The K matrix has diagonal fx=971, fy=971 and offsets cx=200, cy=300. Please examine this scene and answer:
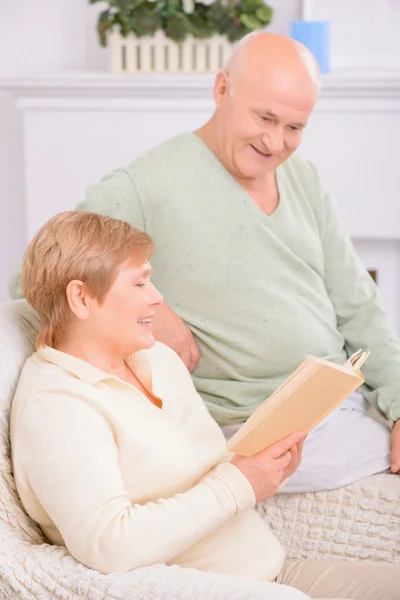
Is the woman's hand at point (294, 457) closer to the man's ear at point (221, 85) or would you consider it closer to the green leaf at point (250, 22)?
the man's ear at point (221, 85)

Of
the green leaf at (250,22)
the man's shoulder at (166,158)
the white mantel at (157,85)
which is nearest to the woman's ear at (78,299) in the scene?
the man's shoulder at (166,158)

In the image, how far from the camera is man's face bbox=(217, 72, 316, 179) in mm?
1926

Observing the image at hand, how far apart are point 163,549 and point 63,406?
0.80ft

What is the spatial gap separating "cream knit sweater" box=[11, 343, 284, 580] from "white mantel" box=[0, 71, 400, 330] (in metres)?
1.63

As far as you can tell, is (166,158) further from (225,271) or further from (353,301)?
(353,301)

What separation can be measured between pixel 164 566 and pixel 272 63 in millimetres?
1037

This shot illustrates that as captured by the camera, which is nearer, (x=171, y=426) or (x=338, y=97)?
(x=171, y=426)

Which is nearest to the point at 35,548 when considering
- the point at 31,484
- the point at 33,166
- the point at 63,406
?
the point at 31,484

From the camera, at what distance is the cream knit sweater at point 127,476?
1.32m

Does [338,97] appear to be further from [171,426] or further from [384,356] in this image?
[171,426]

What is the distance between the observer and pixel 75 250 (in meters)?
1.47

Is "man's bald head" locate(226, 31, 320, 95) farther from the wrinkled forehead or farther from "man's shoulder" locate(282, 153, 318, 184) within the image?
"man's shoulder" locate(282, 153, 318, 184)

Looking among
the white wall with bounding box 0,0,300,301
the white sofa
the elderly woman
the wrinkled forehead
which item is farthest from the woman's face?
the white wall with bounding box 0,0,300,301

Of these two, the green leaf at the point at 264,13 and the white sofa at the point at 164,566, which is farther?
the green leaf at the point at 264,13
